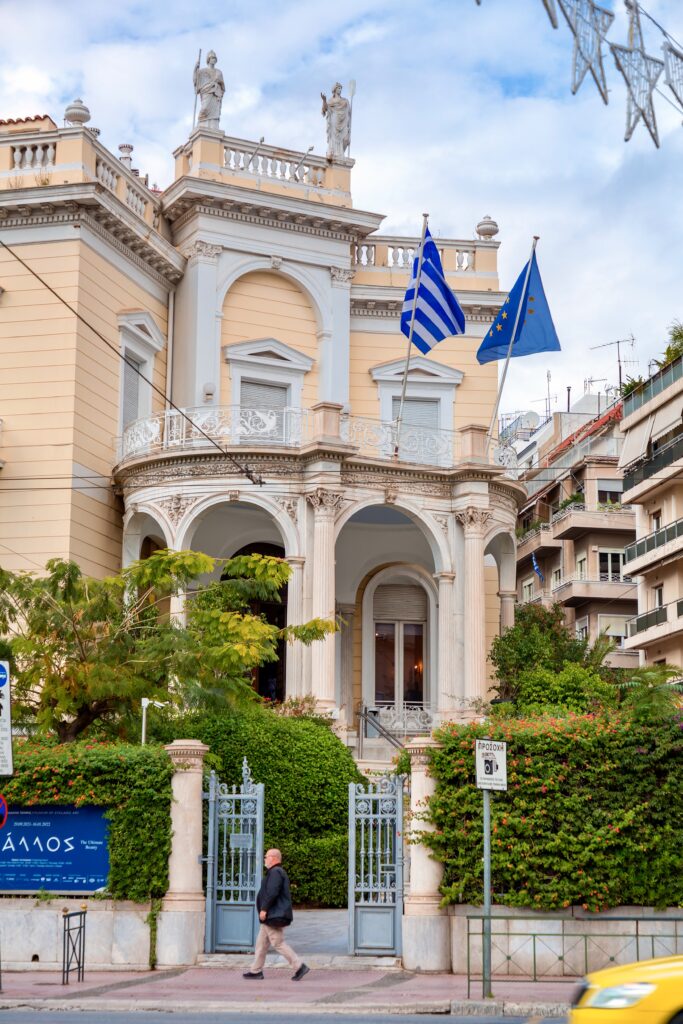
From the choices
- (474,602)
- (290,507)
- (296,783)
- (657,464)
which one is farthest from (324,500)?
(657,464)

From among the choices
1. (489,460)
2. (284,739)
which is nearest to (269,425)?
(489,460)

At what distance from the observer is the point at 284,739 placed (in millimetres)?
26438

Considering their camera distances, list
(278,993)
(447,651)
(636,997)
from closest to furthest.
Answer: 1. (636,997)
2. (278,993)
3. (447,651)

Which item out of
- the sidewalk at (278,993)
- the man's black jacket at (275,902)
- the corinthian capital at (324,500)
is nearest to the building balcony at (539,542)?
the corinthian capital at (324,500)

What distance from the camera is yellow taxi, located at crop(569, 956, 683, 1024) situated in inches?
402

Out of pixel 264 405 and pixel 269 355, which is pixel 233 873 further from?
pixel 269 355

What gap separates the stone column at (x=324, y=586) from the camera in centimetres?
2997

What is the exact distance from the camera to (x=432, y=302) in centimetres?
3222

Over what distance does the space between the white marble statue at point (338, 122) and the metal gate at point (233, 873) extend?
20.6 meters

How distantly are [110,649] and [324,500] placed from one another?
348 inches

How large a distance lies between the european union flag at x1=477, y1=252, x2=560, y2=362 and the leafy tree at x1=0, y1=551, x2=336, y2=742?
429 inches

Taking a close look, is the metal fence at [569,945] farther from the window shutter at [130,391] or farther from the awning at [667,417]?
the awning at [667,417]

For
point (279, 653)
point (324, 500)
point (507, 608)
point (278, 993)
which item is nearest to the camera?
point (278, 993)

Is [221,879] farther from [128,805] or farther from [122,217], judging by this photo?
[122,217]
